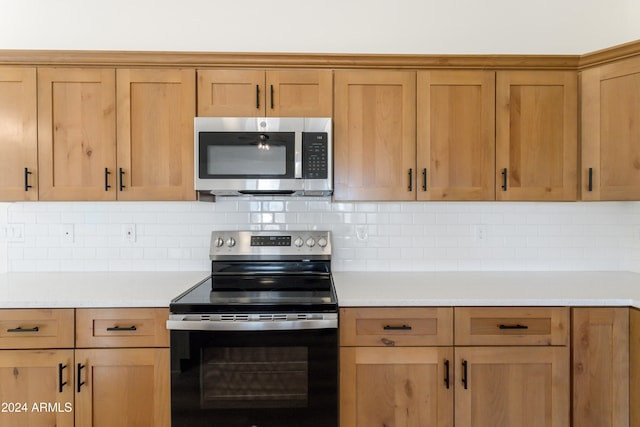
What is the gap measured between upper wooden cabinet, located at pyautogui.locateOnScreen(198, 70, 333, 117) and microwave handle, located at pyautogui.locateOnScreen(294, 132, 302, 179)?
142mm

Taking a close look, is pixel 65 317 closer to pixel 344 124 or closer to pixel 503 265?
pixel 344 124

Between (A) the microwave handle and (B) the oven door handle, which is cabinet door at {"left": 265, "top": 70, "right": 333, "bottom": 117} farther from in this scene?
(B) the oven door handle

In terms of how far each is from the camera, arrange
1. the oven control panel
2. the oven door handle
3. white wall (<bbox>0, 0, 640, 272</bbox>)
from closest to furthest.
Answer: the oven door handle → the oven control panel → white wall (<bbox>0, 0, 640, 272</bbox>)

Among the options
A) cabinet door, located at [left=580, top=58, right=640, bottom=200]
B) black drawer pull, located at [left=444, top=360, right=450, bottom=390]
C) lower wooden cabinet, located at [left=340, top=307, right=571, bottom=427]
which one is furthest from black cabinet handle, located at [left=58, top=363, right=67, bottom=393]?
cabinet door, located at [left=580, top=58, right=640, bottom=200]

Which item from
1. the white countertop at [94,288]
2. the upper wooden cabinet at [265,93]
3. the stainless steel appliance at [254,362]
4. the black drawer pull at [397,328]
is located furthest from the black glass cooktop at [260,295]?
the upper wooden cabinet at [265,93]

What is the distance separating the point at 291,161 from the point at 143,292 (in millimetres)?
965

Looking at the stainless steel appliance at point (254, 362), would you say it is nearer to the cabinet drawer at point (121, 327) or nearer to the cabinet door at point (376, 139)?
the cabinet drawer at point (121, 327)

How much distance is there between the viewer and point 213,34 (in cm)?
224

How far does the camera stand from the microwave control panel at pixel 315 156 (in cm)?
185

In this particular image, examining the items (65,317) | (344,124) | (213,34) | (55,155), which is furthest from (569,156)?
(55,155)

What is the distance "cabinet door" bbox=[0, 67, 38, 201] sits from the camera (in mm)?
1852

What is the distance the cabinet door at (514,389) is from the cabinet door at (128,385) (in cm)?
131

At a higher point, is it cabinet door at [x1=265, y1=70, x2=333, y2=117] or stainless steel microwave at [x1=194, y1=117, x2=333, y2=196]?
cabinet door at [x1=265, y1=70, x2=333, y2=117]

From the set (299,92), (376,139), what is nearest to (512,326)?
(376,139)
